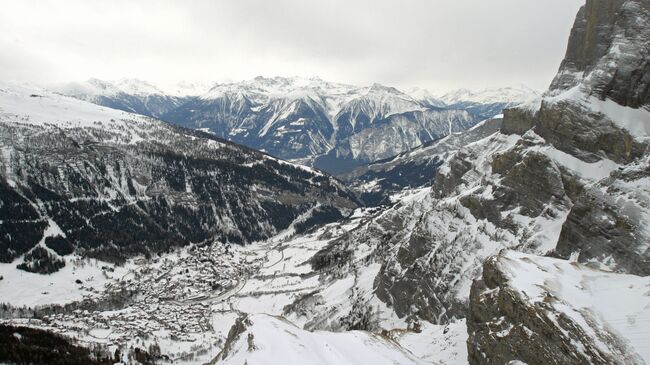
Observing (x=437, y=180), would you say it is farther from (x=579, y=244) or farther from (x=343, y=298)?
(x=579, y=244)

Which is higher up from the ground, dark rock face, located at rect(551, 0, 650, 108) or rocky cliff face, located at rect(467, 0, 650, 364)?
dark rock face, located at rect(551, 0, 650, 108)

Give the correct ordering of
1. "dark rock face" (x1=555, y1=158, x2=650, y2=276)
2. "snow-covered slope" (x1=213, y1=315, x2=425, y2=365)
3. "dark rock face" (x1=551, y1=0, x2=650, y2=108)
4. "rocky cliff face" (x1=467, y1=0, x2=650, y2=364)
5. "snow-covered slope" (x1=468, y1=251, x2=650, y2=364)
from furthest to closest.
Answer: "dark rock face" (x1=551, y1=0, x2=650, y2=108), "dark rock face" (x1=555, y1=158, x2=650, y2=276), "snow-covered slope" (x1=213, y1=315, x2=425, y2=365), "rocky cliff face" (x1=467, y1=0, x2=650, y2=364), "snow-covered slope" (x1=468, y1=251, x2=650, y2=364)

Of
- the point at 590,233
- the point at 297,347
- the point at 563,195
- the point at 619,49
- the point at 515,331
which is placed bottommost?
the point at 297,347

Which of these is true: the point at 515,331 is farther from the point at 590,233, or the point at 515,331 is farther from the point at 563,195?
the point at 563,195

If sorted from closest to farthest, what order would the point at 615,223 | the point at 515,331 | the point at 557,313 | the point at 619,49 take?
the point at 557,313 → the point at 515,331 → the point at 615,223 → the point at 619,49

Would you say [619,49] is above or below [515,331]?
above

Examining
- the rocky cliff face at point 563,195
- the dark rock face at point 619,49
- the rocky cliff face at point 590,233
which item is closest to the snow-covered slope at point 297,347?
the rocky cliff face at point 590,233

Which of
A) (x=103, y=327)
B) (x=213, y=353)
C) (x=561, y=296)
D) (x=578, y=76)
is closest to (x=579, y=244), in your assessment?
(x=561, y=296)

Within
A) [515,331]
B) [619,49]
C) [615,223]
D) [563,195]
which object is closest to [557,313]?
[515,331]

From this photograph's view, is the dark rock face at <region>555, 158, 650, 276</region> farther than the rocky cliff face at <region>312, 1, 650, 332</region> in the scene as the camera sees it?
No

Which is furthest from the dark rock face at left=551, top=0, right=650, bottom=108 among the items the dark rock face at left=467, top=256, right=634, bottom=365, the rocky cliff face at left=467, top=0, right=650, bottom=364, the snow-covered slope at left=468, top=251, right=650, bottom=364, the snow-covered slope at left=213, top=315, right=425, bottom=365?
the snow-covered slope at left=213, top=315, right=425, bottom=365

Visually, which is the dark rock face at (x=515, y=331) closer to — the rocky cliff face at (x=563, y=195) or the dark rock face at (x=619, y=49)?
the rocky cliff face at (x=563, y=195)

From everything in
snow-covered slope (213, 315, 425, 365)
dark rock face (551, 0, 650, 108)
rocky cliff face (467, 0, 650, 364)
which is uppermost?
dark rock face (551, 0, 650, 108)

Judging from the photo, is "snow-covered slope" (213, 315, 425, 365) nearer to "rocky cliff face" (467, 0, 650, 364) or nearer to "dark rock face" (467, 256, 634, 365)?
"dark rock face" (467, 256, 634, 365)
